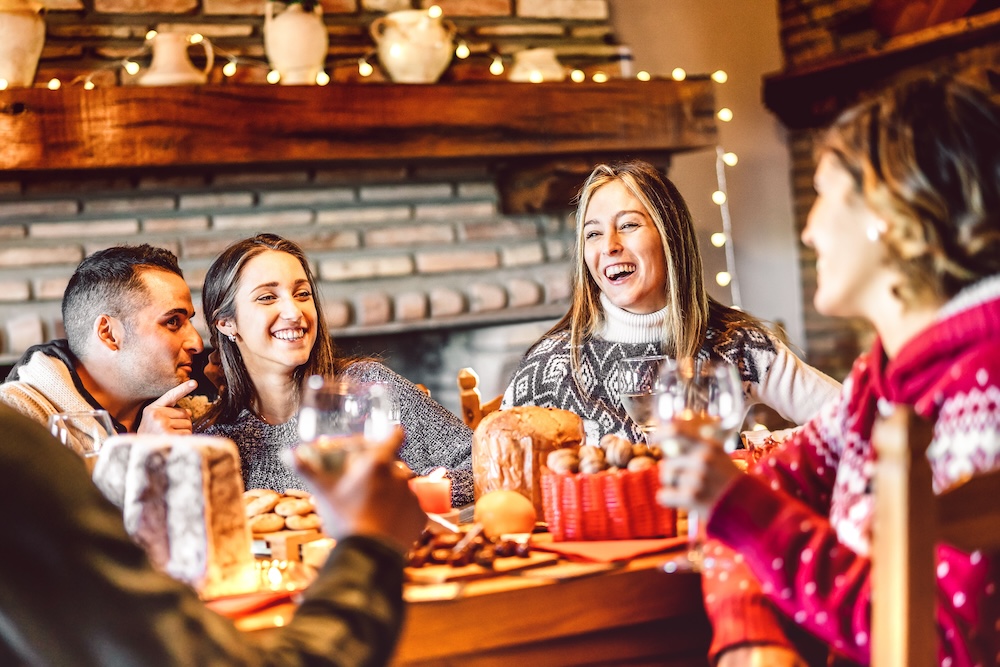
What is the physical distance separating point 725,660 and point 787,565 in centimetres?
19

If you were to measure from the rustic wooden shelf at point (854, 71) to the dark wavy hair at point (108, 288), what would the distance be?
8.48ft

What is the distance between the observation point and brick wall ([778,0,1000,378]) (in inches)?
172

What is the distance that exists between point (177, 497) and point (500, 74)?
8.77 ft

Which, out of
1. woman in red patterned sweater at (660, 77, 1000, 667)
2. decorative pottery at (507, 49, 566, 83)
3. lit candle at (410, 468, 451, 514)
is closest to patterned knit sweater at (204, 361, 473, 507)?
lit candle at (410, 468, 451, 514)

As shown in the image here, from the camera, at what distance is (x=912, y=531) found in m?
0.95

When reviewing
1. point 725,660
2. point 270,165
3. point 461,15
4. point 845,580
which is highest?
point 461,15

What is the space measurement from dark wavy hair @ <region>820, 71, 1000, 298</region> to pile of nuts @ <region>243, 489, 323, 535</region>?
85 cm

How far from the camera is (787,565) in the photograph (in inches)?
44.5

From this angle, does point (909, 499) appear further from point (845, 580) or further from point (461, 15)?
point (461, 15)

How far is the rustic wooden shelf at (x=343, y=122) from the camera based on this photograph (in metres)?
3.05

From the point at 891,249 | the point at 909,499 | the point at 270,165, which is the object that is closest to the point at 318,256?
the point at 270,165

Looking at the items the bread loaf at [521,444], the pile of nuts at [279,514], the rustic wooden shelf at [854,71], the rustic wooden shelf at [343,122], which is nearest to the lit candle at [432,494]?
the bread loaf at [521,444]

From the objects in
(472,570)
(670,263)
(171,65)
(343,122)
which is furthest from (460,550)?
(171,65)

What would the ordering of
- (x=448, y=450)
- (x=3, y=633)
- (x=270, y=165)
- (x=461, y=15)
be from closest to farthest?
1. (x=3, y=633)
2. (x=448, y=450)
3. (x=270, y=165)
4. (x=461, y=15)
